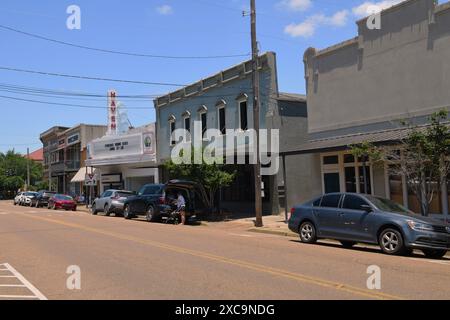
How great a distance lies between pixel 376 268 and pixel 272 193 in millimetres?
15581

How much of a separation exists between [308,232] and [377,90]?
7.53 metres

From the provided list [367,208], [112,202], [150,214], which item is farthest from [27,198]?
[367,208]

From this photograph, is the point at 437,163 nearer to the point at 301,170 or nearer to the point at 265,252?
the point at 265,252

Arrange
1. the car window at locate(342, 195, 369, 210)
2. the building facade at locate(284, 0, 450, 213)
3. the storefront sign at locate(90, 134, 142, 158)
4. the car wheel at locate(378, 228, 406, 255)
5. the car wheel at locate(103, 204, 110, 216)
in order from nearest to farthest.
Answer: the car wheel at locate(378, 228, 406, 255)
the car window at locate(342, 195, 369, 210)
the building facade at locate(284, 0, 450, 213)
the car wheel at locate(103, 204, 110, 216)
the storefront sign at locate(90, 134, 142, 158)

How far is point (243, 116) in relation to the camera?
2759cm

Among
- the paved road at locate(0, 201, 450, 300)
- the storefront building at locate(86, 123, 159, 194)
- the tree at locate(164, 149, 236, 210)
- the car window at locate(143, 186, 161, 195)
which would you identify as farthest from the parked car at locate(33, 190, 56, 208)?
the paved road at locate(0, 201, 450, 300)

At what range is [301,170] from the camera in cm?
2606

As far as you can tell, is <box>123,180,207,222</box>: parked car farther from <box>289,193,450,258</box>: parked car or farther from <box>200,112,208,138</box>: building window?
<box>289,193,450,258</box>: parked car

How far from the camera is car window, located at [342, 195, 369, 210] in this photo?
1356 cm

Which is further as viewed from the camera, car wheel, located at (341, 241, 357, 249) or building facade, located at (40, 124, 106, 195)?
building facade, located at (40, 124, 106, 195)

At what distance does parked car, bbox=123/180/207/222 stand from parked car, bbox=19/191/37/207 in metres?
25.2

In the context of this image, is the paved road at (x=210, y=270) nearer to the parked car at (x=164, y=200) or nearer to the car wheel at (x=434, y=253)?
the car wheel at (x=434, y=253)

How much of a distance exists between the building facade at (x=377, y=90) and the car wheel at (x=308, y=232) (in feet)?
13.5
